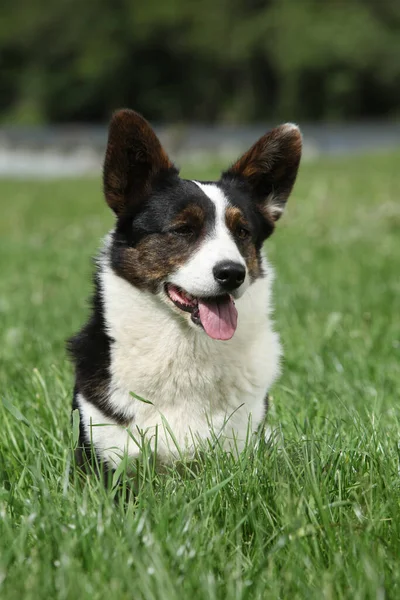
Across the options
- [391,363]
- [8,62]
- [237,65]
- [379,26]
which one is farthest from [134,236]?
[8,62]

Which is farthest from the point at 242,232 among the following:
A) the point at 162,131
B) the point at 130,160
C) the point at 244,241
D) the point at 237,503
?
the point at 162,131

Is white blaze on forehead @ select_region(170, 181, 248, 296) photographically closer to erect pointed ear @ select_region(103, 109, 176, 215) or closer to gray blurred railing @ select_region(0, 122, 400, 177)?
erect pointed ear @ select_region(103, 109, 176, 215)

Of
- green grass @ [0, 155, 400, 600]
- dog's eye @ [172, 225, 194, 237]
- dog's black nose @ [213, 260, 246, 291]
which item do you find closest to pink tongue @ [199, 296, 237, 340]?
dog's black nose @ [213, 260, 246, 291]

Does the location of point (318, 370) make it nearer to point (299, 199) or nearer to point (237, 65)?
point (299, 199)

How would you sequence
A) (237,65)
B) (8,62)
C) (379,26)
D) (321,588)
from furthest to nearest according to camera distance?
(8,62)
(237,65)
(379,26)
(321,588)

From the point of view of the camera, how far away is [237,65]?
57875 millimetres

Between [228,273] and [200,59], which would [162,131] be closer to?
[200,59]

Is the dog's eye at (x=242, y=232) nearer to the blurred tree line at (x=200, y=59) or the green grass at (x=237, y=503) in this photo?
the green grass at (x=237, y=503)

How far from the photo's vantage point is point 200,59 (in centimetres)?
5997

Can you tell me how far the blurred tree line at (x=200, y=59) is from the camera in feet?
166

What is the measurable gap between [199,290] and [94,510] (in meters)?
0.91

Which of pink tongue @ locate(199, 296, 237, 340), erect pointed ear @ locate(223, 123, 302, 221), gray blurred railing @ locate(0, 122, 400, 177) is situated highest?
erect pointed ear @ locate(223, 123, 302, 221)

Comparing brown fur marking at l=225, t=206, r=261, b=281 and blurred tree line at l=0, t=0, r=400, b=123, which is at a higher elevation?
brown fur marking at l=225, t=206, r=261, b=281

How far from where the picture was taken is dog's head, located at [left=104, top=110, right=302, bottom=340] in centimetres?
301
